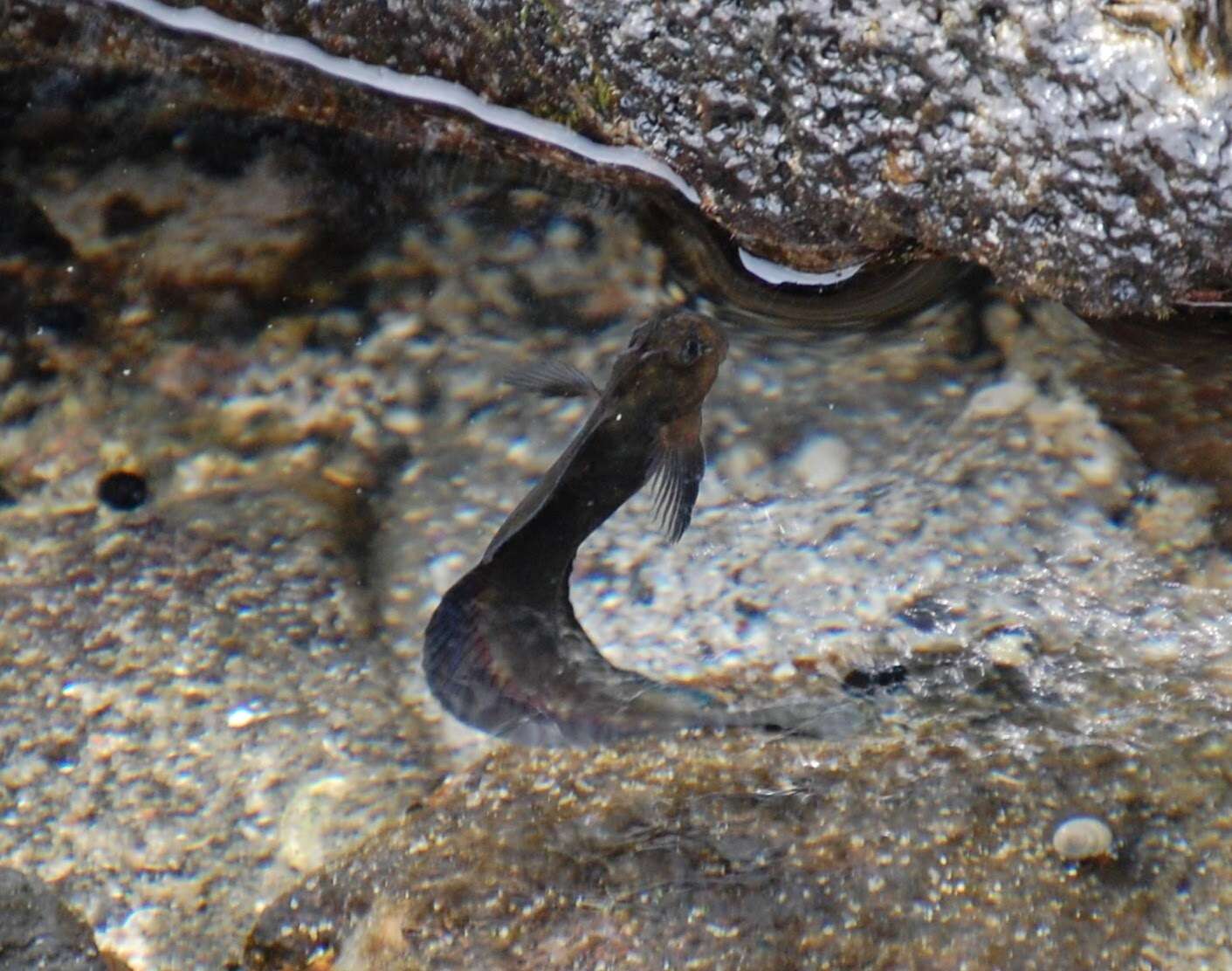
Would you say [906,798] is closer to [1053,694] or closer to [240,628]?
[1053,694]

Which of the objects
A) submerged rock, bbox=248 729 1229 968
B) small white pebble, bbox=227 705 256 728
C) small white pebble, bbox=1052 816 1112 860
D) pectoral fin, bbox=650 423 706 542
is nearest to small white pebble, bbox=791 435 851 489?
pectoral fin, bbox=650 423 706 542

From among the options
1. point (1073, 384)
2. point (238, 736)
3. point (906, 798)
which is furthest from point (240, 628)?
point (1073, 384)

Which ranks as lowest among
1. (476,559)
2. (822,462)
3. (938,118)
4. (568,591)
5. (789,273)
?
(476,559)

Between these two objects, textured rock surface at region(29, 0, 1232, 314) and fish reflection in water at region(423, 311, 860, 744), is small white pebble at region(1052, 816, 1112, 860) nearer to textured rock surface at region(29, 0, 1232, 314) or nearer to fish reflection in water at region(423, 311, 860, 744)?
fish reflection in water at region(423, 311, 860, 744)

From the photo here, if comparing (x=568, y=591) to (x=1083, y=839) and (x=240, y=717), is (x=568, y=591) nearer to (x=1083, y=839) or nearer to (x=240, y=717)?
(x=240, y=717)

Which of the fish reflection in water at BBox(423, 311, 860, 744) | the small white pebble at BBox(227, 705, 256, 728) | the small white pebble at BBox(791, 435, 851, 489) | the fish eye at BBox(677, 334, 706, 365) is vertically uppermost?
the fish eye at BBox(677, 334, 706, 365)

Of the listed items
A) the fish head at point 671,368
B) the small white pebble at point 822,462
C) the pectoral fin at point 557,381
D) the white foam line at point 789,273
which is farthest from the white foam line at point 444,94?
the pectoral fin at point 557,381

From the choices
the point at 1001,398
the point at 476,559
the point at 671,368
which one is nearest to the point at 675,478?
the point at 671,368
